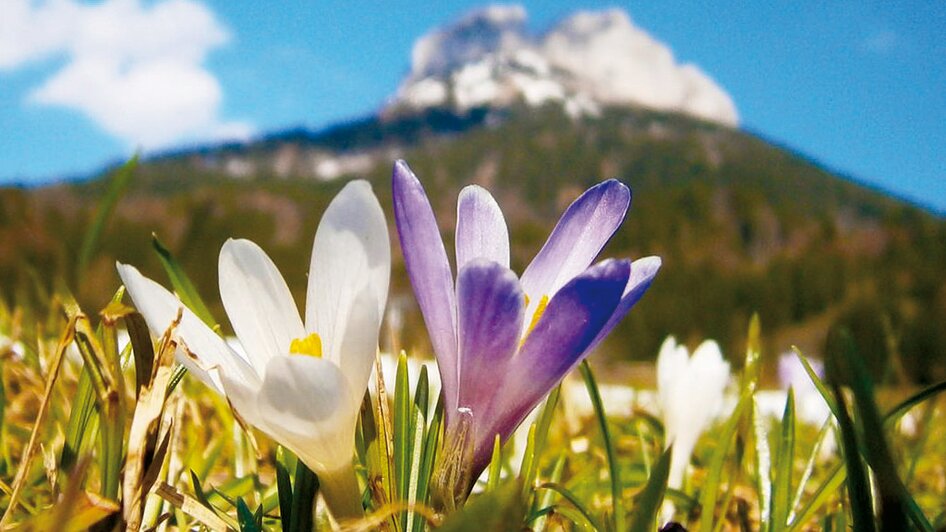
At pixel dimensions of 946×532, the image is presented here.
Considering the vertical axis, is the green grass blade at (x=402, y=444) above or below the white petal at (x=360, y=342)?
below

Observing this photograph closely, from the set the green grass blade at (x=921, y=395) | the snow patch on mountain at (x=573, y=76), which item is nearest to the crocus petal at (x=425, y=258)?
the green grass blade at (x=921, y=395)

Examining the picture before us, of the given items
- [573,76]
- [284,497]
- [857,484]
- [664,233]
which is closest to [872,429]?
[857,484]

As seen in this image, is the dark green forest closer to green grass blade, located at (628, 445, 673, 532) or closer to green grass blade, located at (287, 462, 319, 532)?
green grass blade, located at (628, 445, 673, 532)

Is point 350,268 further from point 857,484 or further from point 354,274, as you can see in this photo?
point 857,484

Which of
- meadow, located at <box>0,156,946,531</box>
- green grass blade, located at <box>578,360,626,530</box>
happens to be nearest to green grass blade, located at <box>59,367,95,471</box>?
meadow, located at <box>0,156,946,531</box>

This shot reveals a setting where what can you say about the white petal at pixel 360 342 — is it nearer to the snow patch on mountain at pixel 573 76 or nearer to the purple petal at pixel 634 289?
the purple petal at pixel 634 289

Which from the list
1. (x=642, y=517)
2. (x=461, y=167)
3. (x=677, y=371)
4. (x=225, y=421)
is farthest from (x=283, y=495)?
(x=461, y=167)
